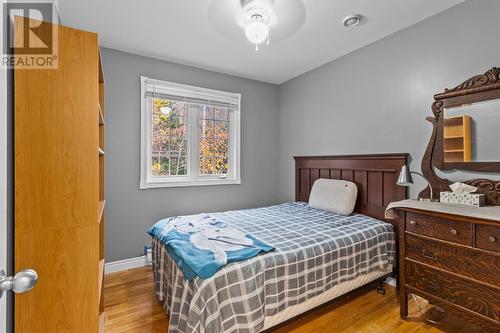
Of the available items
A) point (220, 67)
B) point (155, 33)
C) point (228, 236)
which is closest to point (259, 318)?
point (228, 236)

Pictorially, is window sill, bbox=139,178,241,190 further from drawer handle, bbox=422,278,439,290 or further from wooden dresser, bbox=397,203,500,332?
drawer handle, bbox=422,278,439,290

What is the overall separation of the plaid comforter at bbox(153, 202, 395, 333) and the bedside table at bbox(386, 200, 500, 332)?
1.11 ft

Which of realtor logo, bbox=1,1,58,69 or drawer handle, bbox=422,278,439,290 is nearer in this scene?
realtor logo, bbox=1,1,58,69

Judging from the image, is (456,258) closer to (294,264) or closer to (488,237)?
(488,237)

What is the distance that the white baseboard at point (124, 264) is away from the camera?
107 inches

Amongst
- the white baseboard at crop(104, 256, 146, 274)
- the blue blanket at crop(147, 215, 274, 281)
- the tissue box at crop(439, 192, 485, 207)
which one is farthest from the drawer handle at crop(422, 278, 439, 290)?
the white baseboard at crop(104, 256, 146, 274)

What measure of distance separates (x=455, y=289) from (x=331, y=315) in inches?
34.5

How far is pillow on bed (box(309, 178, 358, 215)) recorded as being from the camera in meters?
2.67

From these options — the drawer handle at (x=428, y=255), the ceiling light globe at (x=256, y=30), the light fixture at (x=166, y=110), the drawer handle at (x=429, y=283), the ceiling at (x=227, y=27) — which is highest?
the ceiling at (x=227, y=27)

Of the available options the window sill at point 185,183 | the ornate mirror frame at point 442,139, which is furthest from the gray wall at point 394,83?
the window sill at point 185,183

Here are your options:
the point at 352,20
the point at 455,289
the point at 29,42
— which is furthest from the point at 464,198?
the point at 29,42

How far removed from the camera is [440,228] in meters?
1.70

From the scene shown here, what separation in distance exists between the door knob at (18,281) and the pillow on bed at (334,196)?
8.44 ft

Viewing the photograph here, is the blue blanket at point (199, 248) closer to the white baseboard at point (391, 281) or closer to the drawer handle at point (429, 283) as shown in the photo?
the drawer handle at point (429, 283)
